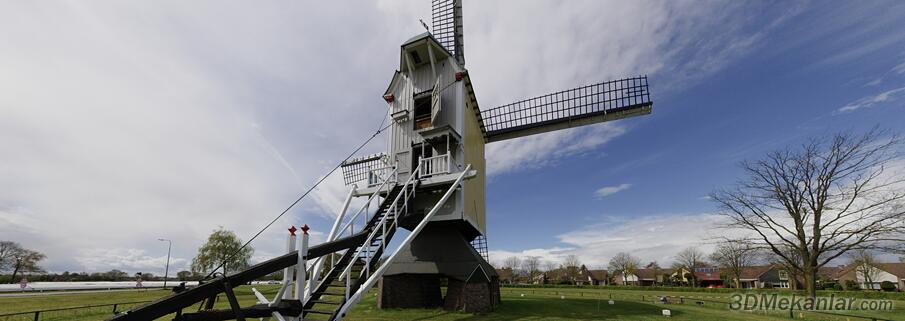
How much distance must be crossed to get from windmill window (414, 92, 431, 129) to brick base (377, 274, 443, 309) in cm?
636

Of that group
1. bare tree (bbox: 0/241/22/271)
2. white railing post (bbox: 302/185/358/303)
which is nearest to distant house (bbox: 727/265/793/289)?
white railing post (bbox: 302/185/358/303)

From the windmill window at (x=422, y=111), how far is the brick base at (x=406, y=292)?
6.36 meters

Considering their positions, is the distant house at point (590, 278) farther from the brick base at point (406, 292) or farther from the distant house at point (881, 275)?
the brick base at point (406, 292)

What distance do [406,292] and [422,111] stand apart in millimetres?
7783

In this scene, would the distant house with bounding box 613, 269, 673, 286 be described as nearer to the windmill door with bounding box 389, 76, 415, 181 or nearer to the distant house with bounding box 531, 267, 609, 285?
the distant house with bounding box 531, 267, 609, 285

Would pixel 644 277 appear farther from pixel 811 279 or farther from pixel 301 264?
pixel 301 264

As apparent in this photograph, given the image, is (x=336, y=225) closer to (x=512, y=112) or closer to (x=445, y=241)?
(x=445, y=241)

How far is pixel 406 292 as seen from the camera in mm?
14633

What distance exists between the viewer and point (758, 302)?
19.5 m

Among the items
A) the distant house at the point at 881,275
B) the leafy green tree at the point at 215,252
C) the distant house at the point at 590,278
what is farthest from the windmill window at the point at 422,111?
the distant house at the point at 590,278

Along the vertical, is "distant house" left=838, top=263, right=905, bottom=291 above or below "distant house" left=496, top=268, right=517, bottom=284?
above

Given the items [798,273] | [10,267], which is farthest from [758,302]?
[10,267]

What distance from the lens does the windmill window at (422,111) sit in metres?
15.4

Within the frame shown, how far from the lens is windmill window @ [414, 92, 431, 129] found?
1542cm
